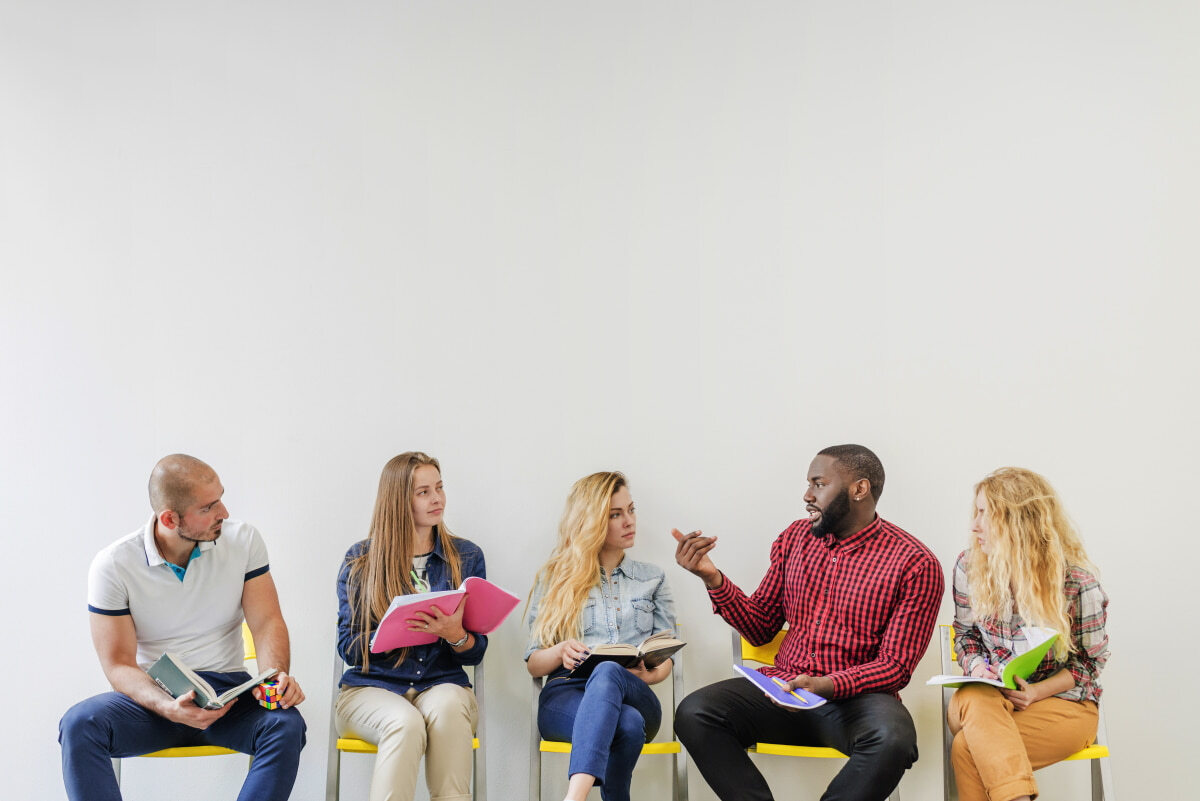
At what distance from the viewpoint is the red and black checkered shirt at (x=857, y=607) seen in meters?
2.83

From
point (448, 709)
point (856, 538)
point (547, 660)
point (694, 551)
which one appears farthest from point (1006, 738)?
point (448, 709)

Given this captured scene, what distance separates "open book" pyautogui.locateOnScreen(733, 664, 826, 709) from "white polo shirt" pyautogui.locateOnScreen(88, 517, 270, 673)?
1.57 metres

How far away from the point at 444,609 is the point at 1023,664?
1.65 m

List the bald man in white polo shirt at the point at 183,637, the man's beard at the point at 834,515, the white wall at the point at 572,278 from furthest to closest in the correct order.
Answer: the white wall at the point at 572,278
the man's beard at the point at 834,515
the bald man in white polo shirt at the point at 183,637

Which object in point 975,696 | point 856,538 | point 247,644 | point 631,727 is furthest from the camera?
point 247,644

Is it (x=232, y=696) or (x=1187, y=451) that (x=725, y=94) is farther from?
(x=232, y=696)

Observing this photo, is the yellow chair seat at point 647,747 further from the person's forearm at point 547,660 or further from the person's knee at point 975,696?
the person's knee at point 975,696

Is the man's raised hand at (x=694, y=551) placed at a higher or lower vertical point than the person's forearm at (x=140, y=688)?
higher

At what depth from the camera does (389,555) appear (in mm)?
3133

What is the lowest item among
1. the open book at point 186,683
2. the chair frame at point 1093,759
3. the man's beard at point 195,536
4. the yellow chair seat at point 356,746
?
the chair frame at point 1093,759

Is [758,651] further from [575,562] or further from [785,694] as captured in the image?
[575,562]

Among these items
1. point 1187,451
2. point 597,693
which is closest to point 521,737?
point 597,693

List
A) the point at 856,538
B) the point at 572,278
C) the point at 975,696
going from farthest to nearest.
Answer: the point at 572,278, the point at 856,538, the point at 975,696

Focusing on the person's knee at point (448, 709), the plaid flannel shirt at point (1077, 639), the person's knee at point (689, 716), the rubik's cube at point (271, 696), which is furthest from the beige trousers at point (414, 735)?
the plaid flannel shirt at point (1077, 639)
